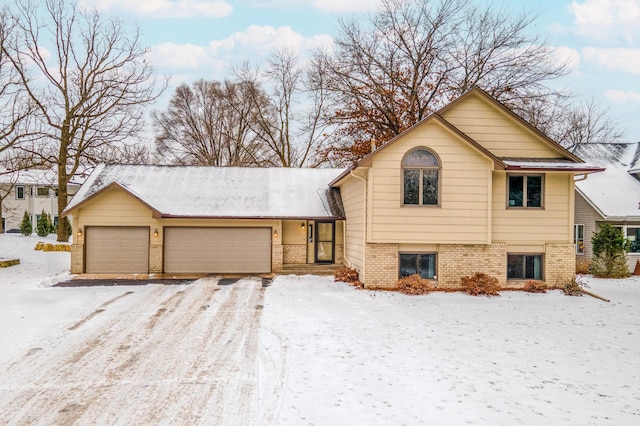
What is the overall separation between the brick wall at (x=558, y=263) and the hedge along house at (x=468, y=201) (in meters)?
0.03

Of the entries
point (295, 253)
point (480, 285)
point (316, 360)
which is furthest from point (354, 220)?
point (316, 360)

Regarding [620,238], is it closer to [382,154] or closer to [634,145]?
[634,145]

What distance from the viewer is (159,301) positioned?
1125 centimetres

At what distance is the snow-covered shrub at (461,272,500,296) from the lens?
12398mm

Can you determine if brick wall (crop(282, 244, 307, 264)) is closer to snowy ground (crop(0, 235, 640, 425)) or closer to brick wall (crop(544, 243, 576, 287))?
snowy ground (crop(0, 235, 640, 425))

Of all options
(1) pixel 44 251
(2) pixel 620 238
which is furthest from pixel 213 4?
(2) pixel 620 238

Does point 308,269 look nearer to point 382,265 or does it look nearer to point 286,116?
point 382,265

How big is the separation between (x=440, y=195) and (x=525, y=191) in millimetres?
3030

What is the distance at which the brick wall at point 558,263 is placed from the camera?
13359mm

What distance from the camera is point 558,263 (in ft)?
44.0

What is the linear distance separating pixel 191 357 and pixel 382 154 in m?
8.21

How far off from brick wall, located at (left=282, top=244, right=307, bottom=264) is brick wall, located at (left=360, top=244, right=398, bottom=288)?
4418 millimetres

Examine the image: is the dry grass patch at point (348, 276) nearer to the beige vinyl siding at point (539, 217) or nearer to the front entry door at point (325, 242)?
the front entry door at point (325, 242)

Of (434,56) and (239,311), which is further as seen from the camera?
(434,56)
